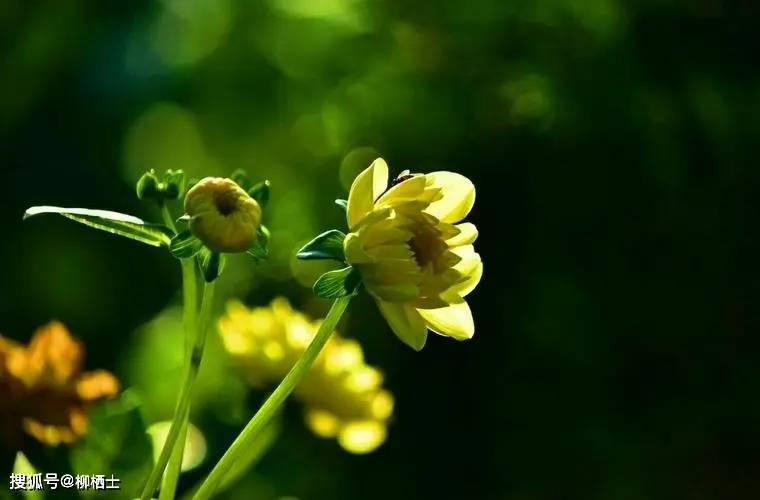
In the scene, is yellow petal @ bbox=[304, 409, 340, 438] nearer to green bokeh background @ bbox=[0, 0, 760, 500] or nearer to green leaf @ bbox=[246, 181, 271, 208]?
green leaf @ bbox=[246, 181, 271, 208]

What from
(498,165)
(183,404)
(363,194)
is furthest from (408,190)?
(498,165)

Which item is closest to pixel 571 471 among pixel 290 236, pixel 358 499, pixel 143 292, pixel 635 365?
pixel 635 365

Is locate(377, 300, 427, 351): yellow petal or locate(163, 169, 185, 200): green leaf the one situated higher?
locate(163, 169, 185, 200): green leaf

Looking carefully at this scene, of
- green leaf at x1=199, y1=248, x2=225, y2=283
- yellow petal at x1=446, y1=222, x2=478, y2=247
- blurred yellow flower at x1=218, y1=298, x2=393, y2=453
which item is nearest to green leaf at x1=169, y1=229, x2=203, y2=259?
green leaf at x1=199, y1=248, x2=225, y2=283

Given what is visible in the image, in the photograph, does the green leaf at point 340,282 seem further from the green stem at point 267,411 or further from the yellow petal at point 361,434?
the yellow petal at point 361,434

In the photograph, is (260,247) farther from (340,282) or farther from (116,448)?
(116,448)

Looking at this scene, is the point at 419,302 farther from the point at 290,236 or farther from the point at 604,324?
the point at 604,324
